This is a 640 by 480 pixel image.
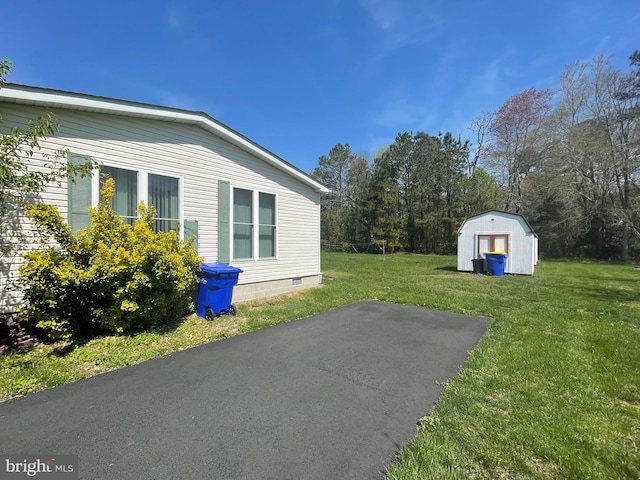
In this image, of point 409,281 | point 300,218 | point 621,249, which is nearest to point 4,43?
point 300,218

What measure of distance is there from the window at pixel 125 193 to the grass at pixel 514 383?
2134 mm

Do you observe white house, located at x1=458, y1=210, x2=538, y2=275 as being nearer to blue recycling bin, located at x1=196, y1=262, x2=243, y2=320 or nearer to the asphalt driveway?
the asphalt driveway

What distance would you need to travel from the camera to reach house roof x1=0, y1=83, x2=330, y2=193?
434 cm

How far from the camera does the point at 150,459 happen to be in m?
2.06

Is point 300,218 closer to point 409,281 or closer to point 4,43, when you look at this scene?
point 409,281

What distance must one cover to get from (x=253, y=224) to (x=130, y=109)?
3.33 meters

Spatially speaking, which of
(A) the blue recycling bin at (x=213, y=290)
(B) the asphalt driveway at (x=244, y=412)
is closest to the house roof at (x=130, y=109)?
(A) the blue recycling bin at (x=213, y=290)

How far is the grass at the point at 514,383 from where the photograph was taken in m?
2.05

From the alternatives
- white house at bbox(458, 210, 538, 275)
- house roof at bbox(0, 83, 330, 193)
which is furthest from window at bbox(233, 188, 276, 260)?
white house at bbox(458, 210, 538, 275)

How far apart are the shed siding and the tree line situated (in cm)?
2085

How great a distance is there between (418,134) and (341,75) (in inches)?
699

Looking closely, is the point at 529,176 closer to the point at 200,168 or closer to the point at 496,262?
the point at 496,262

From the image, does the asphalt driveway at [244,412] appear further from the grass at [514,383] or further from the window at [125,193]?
the window at [125,193]

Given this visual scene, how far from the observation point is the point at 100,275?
4.11 meters
